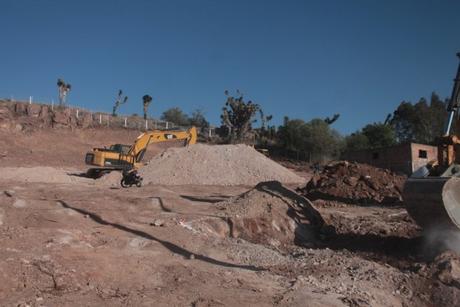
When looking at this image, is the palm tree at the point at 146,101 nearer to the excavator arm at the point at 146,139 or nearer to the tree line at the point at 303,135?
the tree line at the point at 303,135

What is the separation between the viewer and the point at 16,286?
5520mm

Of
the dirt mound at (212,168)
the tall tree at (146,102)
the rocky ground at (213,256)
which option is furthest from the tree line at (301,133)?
the rocky ground at (213,256)

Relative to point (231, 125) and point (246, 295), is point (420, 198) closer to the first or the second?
point (246, 295)

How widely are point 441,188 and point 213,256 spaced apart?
3657 millimetres

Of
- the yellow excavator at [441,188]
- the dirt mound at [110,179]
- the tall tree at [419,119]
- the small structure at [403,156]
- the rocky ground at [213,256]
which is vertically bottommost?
the rocky ground at [213,256]

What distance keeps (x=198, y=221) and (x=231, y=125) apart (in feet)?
127

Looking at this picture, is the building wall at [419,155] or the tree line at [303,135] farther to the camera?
the tree line at [303,135]

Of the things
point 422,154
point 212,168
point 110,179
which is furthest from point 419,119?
point 110,179

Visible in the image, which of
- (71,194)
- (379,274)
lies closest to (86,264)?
(379,274)

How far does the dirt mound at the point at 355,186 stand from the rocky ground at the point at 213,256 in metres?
6.07

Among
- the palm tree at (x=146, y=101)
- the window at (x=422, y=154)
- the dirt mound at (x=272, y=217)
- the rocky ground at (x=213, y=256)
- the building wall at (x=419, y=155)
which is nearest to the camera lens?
the rocky ground at (x=213, y=256)

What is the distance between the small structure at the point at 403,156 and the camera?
31312mm

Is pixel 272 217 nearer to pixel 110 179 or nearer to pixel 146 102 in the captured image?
pixel 110 179

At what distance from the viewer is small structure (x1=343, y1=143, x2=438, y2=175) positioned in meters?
31.3
